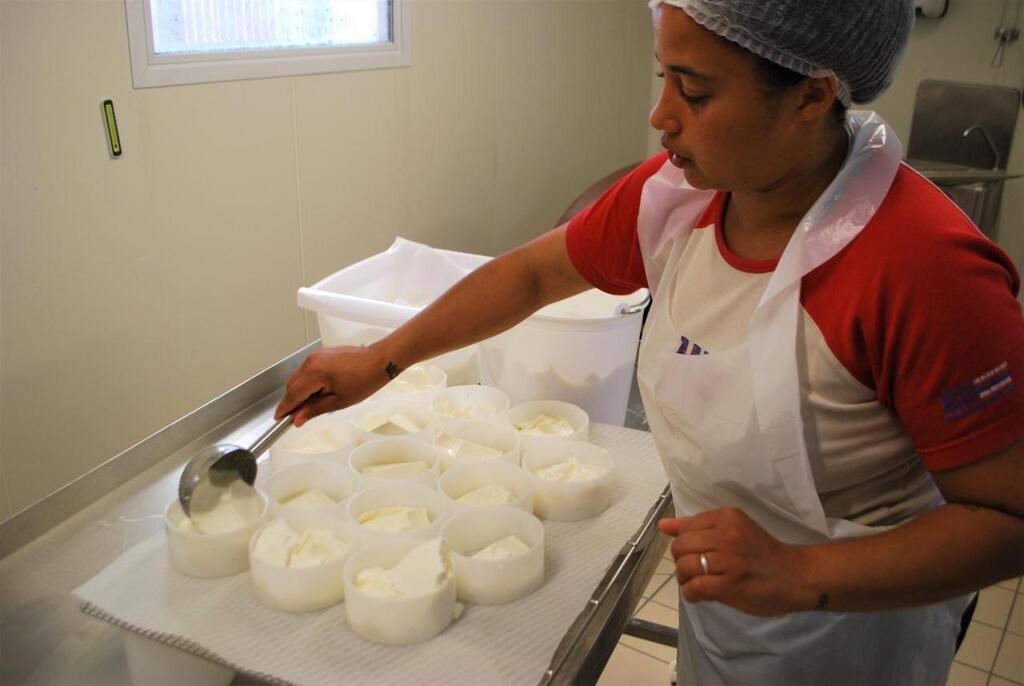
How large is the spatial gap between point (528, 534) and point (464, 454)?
0.21 m

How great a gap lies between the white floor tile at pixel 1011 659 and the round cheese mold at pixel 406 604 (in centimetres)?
192

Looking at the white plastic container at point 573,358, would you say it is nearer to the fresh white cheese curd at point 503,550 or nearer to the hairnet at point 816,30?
the fresh white cheese curd at point 503,550

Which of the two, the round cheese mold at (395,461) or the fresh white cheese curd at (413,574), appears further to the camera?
the round cheese mold at (395,461)

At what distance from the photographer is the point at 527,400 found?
Answer: 1510mm

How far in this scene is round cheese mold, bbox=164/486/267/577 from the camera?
41.5 inches

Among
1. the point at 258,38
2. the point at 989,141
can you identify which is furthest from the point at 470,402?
the point at 989,141

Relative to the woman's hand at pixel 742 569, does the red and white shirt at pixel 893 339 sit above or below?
above

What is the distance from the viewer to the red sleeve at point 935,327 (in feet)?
2.50

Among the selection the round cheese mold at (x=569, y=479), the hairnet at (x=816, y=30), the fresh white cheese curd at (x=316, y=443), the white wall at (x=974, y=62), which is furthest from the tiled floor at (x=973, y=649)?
the hairnet at (x=816, y=30)

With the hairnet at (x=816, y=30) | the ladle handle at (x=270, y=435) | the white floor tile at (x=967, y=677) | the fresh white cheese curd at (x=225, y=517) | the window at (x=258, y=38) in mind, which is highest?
the hairnet at (x=816, y=30)

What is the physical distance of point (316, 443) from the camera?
1316 millimetres

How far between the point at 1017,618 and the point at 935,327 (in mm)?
2137

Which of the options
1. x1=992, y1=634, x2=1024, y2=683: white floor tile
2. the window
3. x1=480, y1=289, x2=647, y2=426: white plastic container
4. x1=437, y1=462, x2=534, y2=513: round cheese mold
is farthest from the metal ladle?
x1=992, y1=634, x2=1024, y2=683: white floor tile

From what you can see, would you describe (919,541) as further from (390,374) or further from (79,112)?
(79,112)
